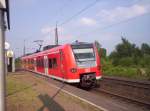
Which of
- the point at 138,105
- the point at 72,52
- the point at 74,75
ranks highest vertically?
the point at 72,52

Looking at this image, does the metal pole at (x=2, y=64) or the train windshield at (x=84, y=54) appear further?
the train windshield at (x=84, y=54)

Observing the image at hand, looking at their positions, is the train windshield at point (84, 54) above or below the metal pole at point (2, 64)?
above

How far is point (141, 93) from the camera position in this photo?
14.9 metres

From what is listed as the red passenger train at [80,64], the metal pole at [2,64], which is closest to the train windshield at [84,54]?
the red passenger train at [80,64]

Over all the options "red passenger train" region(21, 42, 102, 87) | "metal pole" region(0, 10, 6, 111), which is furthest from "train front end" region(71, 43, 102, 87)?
"metal pole" region(0, 10, 6, 111)

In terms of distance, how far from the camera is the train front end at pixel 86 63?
1675 centimetres

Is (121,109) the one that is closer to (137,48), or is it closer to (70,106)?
(70,106)

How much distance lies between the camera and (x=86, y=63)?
1689cm

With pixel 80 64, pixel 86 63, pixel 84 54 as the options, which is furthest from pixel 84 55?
pixel 80 64

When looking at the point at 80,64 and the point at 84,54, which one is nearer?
the point at 80,64

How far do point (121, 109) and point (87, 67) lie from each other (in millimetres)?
7705

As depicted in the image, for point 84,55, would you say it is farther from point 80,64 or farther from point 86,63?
point 80,64

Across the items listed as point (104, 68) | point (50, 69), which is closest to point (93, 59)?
point (50, 69)

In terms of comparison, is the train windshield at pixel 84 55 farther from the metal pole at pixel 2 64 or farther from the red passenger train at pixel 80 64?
the metal pole at pixel 2 64
